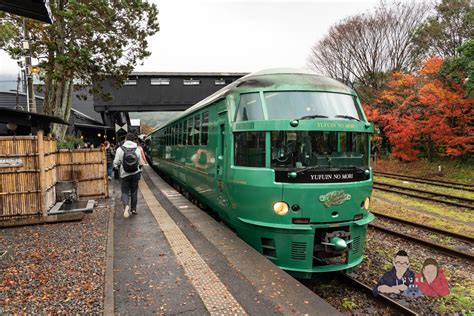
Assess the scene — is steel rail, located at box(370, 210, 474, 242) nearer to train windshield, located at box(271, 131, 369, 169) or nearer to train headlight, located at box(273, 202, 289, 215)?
train windshield, located at box(271, 131, 369, 169)

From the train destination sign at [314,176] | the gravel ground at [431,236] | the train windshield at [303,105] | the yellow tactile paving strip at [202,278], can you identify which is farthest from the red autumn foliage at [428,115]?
the yellow tactile paving strip at [202,278]

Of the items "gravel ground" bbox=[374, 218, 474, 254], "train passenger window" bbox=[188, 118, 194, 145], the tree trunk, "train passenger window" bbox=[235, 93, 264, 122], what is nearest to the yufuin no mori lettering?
"train passenger window" bbox=[235, 93, 264, 122]

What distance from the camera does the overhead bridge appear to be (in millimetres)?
25484

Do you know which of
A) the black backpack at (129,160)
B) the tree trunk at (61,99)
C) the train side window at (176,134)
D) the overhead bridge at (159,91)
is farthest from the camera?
the overhead bridge at (159,91)

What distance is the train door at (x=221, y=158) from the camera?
5684 mm

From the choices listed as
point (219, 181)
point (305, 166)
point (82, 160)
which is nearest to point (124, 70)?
point (82, 160)

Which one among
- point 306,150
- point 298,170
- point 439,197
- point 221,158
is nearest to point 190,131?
point 221,158

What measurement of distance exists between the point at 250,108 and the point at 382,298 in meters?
3.27

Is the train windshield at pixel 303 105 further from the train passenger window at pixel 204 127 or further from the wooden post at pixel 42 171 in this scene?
the wooden post at pixel 42 171

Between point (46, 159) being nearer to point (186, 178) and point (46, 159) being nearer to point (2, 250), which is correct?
point (2, 250)

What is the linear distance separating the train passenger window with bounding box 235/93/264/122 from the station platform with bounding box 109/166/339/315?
2019 millimetres

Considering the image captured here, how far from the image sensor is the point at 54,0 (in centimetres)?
1200

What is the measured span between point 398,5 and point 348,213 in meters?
22.8

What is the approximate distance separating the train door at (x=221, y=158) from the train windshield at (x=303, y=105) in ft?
3.38
